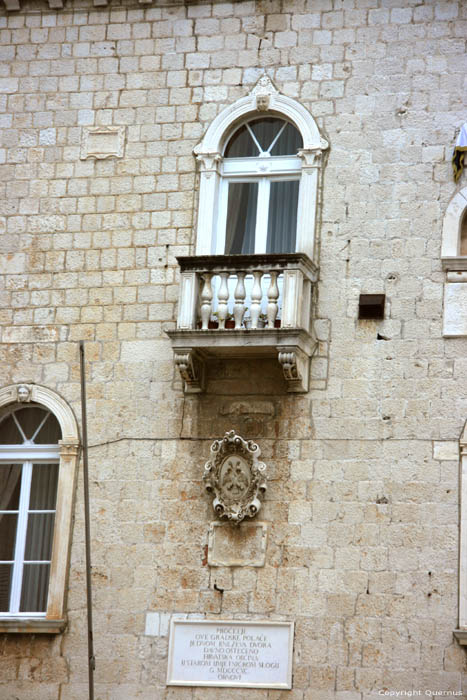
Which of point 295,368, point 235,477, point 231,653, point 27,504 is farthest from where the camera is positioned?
point 27,504

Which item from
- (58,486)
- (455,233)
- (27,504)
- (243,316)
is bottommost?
(27,504)

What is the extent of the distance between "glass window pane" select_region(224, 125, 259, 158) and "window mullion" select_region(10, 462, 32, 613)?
417 cm

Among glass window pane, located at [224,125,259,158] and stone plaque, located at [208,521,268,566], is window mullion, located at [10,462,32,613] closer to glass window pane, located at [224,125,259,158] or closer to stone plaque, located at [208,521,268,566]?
stone plaque, located at [208,521,268,566]

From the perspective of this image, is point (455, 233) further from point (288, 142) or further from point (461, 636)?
point (461, 636)

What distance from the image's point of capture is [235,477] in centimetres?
1400

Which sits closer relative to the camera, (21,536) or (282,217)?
(21,536)

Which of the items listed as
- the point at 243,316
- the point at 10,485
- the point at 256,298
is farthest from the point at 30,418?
the point at 256,298

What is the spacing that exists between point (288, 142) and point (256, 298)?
7.03 feet

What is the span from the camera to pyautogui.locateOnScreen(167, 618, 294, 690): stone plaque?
528 inches

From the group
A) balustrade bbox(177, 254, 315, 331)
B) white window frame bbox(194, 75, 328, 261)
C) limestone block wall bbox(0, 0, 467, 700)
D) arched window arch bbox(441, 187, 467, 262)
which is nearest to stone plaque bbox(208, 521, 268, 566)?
limestone block wall bbox(0, 0, 467, 700)

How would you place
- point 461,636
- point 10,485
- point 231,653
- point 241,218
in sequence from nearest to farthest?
point 461,636, point 231,653, point 10,485, point 241,218

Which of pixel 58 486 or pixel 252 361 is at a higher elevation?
pixel 252 361

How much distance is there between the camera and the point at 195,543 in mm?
13938

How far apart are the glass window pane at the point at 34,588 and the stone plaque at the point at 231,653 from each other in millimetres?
1566
